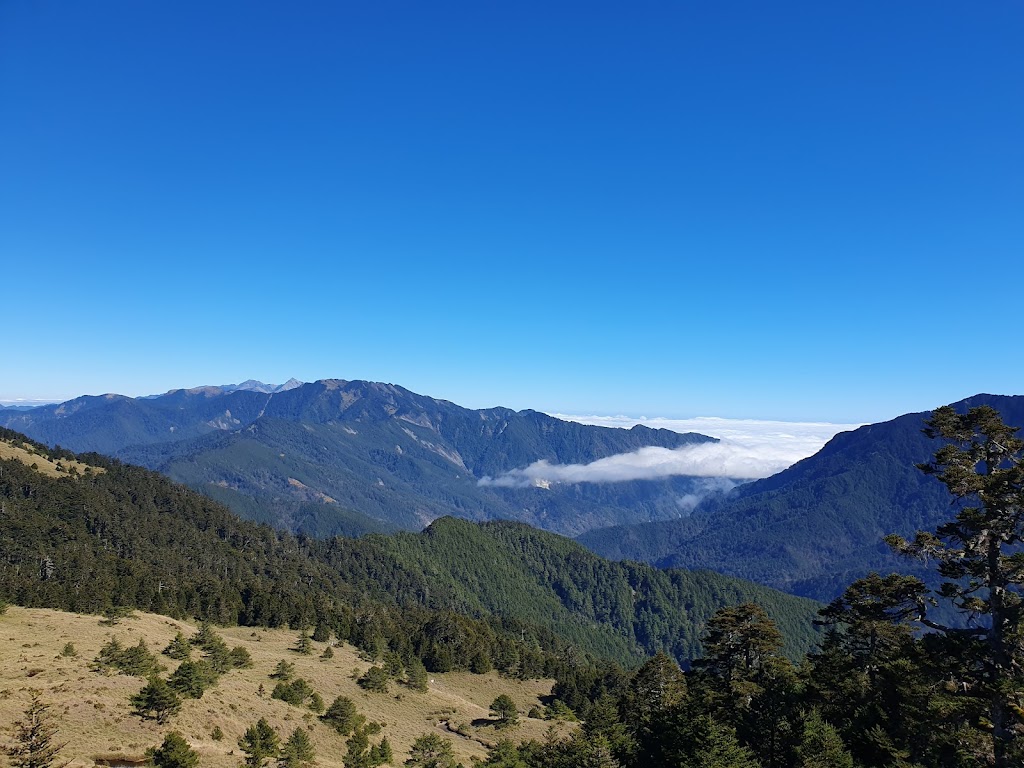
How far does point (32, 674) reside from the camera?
5162 cm

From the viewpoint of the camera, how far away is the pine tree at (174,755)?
40.9 m

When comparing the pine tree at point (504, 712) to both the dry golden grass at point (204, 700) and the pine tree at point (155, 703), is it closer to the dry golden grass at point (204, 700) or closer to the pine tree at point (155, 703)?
the dry golden grass at point (204, 700)

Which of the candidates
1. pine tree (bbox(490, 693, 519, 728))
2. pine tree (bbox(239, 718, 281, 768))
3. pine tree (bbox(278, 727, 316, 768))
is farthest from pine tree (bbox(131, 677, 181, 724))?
pine tree (bbox(490, 693, 519, 728))

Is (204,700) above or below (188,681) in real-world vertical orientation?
below

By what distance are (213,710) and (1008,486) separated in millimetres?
65131

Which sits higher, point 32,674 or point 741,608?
point 741,608

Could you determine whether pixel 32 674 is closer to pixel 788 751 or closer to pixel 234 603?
pixel 788 751

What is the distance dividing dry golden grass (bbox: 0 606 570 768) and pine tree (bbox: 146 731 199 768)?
1752 millimetres

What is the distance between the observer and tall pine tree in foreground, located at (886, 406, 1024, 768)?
22.4 meters

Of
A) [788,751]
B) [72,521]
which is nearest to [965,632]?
[788,751]

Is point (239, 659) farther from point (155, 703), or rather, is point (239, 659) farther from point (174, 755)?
point (174, 755)

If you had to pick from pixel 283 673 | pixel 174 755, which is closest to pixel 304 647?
pixel 283 673

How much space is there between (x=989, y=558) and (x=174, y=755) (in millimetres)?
51786

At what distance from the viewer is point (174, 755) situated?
41.1 metres
